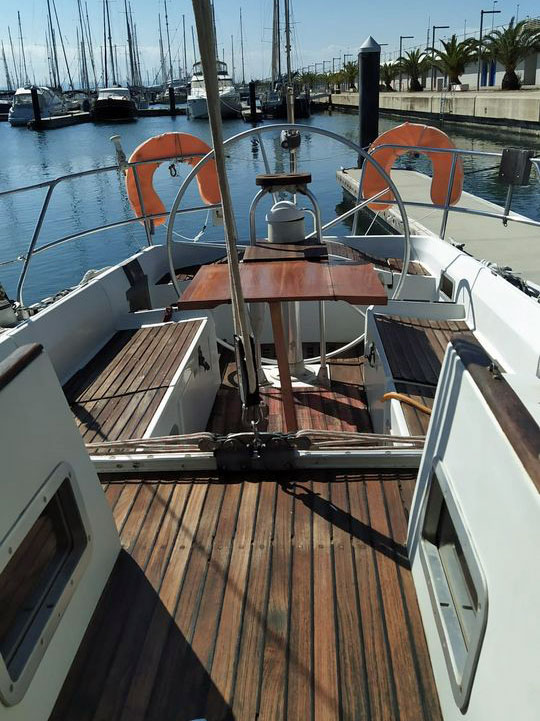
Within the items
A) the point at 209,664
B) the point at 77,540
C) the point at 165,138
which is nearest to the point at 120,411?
the point at 77,540

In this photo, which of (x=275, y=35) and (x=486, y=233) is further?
(x=486, y=233)

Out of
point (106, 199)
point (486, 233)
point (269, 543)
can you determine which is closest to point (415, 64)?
point (106, 199)

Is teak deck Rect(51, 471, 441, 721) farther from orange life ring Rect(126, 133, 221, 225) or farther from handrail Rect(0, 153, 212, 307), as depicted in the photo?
orange life ring Rect(126, 133, 221, 225)

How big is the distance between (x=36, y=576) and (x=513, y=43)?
33011mm

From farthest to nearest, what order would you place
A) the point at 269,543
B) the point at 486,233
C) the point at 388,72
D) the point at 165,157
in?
the point at 388,72, the point at 486,233, the point at 165,157, the point at 269,543

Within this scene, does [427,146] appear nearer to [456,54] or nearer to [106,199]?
[106,199]

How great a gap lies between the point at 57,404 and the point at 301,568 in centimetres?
96

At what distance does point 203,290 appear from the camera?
2859 millimetres

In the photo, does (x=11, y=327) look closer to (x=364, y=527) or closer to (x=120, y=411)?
(x=120, y=411)

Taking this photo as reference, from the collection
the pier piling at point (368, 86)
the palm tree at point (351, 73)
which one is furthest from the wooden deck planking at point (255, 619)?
the palm tree at point (351, 73)

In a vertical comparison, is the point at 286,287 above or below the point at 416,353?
above

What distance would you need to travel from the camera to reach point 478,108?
2752cm

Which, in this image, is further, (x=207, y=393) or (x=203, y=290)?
(x=207, y=393)

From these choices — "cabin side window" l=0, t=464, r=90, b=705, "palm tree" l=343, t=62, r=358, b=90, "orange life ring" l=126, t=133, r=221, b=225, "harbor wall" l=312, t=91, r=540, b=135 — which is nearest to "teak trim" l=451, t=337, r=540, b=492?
"cabin side window" l=0, t=464, r=90, b=705
